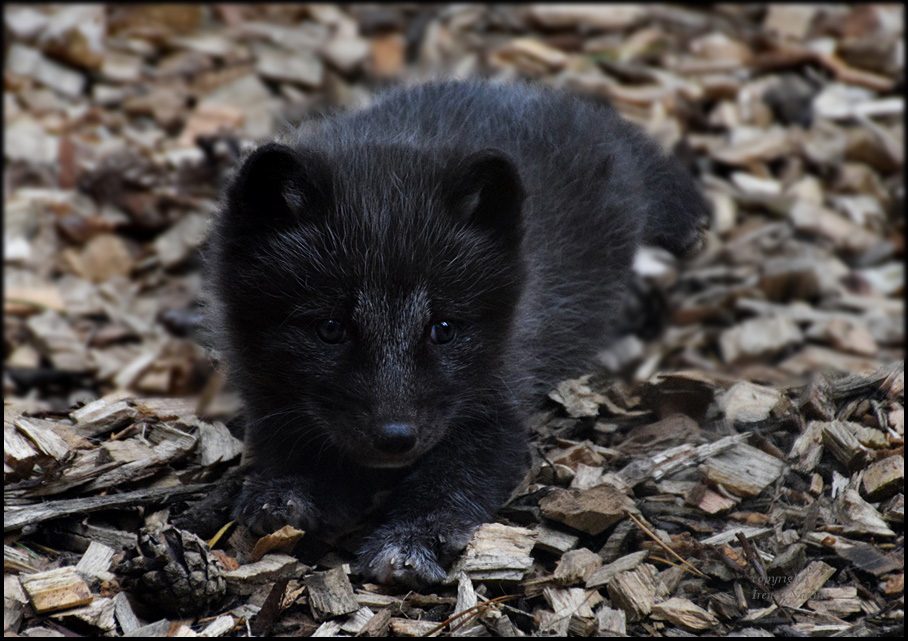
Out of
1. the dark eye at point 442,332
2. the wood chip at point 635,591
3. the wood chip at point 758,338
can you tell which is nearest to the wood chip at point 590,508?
the wood chip at point 635,591

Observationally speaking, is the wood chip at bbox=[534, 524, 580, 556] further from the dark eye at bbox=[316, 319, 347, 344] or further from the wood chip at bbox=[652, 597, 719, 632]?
the dark eye at bbox=[316, 319, 347, 344]

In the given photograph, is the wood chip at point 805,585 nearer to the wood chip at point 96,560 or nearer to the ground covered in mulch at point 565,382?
the ground covered in mulch at point 565,382

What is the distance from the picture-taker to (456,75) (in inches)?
283

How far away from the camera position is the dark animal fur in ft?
11.9

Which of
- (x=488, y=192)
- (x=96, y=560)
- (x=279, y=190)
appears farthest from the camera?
(x=488, y=192)

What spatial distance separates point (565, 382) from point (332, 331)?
1.36 meters

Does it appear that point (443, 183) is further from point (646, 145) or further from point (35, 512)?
point (646, 145)

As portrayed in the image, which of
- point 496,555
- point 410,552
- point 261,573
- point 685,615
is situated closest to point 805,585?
point 685,615

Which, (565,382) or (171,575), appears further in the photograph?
(565,382)

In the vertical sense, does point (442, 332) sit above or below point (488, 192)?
below

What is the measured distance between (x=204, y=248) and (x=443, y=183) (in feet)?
4.30

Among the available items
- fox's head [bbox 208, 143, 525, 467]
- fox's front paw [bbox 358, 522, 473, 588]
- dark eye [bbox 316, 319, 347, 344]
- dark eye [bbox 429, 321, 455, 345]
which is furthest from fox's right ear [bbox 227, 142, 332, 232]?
fox's front paw [bbox 358, 522, 473, 588]

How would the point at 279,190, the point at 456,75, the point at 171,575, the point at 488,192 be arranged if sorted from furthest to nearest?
the point at 456,75 → the point at 488,192 → the point at 279,190 → the point at 171,575

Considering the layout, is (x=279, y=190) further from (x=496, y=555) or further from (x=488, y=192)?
(x=496, y=555)
